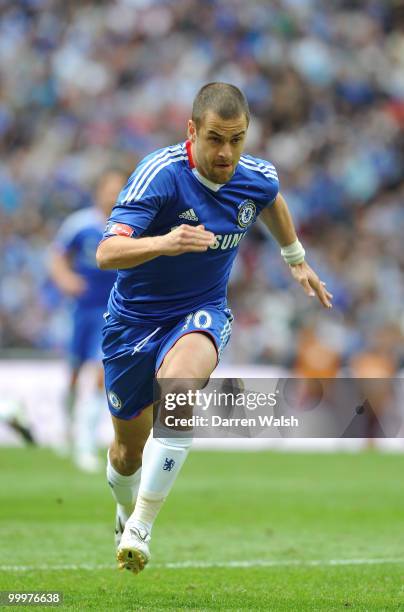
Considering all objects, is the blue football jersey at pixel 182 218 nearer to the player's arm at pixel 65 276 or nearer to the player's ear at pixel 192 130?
the player's ear at pixel 192 130

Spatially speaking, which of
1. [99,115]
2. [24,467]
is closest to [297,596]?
[24,467]

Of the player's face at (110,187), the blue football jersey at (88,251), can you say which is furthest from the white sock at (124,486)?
the blue football jersey at (88,251)

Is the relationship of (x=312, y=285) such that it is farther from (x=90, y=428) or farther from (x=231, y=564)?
(x=90, y=428)

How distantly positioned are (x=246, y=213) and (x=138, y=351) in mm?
971

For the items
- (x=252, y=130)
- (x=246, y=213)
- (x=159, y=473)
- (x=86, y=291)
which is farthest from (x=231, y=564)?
(x=252, y=130)

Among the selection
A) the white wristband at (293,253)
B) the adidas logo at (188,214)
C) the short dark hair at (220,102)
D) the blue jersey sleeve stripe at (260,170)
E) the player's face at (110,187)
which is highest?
the short dark hair at (220,102)

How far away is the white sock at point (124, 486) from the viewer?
279 inches

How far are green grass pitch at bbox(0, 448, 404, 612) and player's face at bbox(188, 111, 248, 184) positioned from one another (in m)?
2.20

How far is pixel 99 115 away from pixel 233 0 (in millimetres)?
3437

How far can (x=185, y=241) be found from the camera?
17.7 ft

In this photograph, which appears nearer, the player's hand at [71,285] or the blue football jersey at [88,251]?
the player's hand at [71,285]

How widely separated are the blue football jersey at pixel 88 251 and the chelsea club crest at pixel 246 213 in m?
6.71

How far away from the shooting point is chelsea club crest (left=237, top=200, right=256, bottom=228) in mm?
6531

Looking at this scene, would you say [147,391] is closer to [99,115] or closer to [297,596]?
[297,596]
